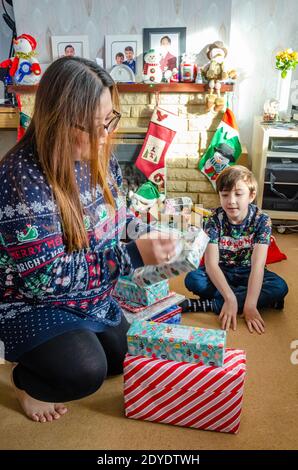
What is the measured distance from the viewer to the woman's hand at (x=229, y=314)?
1.43 metres

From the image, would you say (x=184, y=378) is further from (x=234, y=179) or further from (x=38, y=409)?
(x=234, y=179)

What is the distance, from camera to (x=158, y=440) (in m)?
0.96

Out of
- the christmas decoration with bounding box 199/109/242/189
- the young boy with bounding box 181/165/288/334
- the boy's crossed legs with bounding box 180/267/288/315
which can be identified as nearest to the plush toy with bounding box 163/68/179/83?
the christmas decoration with bounding box 199/109/242/189

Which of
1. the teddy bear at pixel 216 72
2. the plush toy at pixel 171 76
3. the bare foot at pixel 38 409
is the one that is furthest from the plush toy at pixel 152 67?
the bare foot at pixel 38 409

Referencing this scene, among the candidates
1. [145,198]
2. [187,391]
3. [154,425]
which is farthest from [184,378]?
[145,198]

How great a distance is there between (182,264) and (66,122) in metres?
0.38

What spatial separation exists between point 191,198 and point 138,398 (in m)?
1.84

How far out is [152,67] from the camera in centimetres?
249

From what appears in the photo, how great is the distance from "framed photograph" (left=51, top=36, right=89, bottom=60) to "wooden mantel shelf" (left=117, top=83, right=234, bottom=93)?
1.22ft

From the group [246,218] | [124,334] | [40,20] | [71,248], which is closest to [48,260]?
[71,248]

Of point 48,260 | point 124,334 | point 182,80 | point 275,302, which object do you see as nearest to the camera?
point 48,260

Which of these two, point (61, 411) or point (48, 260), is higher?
point (48, 260)

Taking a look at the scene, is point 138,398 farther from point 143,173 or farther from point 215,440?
point 143,173

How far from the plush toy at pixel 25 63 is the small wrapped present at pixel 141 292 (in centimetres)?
176
